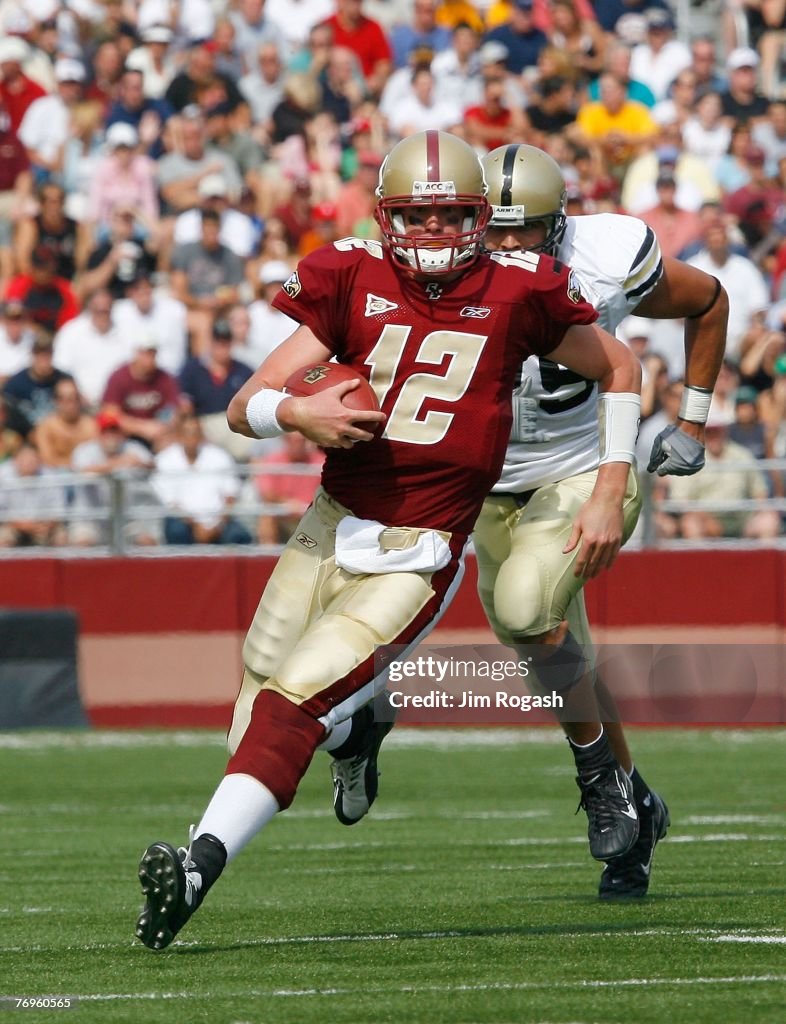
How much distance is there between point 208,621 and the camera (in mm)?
11477

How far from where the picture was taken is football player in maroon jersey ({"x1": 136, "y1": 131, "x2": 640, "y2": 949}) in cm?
466

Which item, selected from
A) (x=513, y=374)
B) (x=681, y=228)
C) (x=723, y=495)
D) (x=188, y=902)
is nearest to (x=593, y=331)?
(x=513, y=374)

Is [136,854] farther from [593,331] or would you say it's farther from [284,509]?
[284,509]

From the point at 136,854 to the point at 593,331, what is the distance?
2.80 m

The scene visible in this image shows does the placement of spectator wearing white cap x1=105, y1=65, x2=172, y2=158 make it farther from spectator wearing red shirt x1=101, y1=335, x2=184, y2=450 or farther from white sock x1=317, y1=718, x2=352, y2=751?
white sock x1=317, y1=718, x2=352, y2=751

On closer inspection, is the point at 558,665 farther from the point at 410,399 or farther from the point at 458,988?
the point at 458,988

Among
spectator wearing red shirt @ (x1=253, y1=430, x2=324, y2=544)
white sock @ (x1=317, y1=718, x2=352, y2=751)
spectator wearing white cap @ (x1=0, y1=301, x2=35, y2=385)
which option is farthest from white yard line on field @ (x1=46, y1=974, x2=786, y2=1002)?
spectator wearing white cap @ (x1=0, y1=301, x2=35, y2=385)

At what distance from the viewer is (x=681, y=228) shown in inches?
522

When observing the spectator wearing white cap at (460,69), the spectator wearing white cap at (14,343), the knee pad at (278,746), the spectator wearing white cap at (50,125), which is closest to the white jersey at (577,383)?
the knee pad at (278,746)

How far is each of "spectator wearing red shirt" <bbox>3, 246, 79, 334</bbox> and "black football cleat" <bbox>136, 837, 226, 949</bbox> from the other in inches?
397

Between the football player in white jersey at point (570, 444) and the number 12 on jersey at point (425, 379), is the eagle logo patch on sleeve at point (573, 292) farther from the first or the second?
the football player in white jersey at point (570, 444)

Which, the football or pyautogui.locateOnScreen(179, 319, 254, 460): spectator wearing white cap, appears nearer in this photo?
the football

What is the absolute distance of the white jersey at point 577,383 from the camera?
5.65 meters

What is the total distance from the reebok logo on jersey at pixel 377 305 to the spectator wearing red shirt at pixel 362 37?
10989 mm
